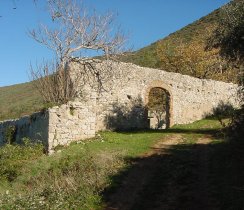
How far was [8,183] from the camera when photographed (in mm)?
12570

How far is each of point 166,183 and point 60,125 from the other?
6.59 metres

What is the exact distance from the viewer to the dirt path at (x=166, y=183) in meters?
8.75

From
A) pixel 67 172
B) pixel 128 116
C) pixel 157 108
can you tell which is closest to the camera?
pixel 67 172

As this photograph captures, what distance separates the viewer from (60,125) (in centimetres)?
1555

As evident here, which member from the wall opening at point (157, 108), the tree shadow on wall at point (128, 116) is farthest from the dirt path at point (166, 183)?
the wall opening at point (157, 108)

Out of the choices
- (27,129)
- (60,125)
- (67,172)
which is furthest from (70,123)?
(67,172)

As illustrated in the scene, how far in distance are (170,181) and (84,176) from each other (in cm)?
229

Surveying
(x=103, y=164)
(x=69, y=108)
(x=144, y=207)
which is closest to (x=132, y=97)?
(x=69, y=108)

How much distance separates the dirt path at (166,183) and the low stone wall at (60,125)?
12.1 feet

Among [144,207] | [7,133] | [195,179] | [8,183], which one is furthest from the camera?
[7,133]

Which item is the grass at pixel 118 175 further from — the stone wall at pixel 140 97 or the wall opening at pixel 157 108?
the wall opening at pixel 157 108

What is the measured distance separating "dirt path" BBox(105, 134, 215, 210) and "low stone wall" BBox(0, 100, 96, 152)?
12.1 feet

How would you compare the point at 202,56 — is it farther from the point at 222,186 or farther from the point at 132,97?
the point at 222,186

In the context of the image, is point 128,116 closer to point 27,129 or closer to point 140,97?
point 140,97
